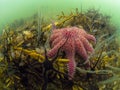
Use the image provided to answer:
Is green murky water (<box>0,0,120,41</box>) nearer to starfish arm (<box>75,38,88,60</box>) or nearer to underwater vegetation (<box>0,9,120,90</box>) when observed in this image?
underwater vegetation (<box>0,9,120,90</box>)

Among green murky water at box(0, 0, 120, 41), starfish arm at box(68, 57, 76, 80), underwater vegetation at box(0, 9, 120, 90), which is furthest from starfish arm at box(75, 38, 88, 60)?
green murky water at box(0, 0, 120, 41)

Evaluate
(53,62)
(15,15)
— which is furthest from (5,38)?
(15,15)

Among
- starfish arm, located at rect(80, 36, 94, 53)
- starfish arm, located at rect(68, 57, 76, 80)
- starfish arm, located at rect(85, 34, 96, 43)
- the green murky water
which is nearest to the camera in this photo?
starfish arm, located at rect(68, 57, 76, 80)

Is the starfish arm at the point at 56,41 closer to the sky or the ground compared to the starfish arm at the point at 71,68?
closer to the sky

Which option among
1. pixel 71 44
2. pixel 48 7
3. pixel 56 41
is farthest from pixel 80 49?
pixel 48 7

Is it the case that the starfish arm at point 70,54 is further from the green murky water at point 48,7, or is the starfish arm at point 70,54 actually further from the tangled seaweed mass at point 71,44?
the green murky water at point 48,7

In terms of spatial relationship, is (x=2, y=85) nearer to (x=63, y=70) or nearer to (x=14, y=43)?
(x=14, y=43)

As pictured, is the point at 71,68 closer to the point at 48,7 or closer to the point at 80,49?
the point at 80,49

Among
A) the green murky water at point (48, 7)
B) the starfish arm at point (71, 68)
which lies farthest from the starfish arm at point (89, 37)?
the green murky water at point (48, 7)
